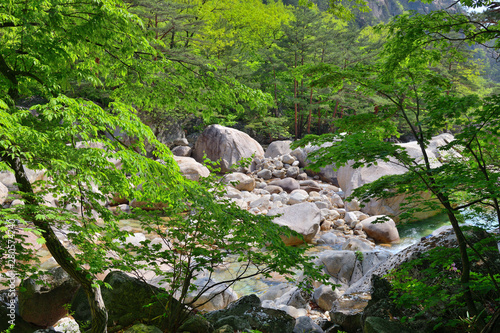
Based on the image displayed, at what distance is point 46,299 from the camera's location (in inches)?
173

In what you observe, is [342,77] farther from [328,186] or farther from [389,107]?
[328,186]

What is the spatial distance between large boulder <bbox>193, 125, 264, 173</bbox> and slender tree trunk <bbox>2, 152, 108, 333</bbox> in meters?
12.4

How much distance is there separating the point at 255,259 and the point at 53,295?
327cm

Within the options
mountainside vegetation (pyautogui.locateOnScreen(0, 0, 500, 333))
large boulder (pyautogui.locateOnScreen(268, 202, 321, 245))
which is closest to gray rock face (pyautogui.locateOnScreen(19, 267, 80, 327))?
mountainside vegetation (pyautogui.locateOnScreen(0, 0, 500, 333))

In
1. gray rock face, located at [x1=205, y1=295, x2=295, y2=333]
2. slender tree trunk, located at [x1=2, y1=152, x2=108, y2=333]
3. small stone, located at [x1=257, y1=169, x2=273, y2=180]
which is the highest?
slender tree trunk, located at [x1=2, y1=152, x2=108, y2=333]

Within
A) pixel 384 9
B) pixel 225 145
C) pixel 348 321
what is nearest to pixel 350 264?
pixel 348 321

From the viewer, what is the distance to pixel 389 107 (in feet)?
10.3

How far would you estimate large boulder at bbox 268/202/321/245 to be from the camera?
8.32 metres

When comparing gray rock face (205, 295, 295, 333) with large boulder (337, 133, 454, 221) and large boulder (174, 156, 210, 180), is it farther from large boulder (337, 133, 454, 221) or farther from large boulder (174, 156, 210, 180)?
large boulder (174, 156, 210, 180)

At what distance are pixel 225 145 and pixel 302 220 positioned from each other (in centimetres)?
841

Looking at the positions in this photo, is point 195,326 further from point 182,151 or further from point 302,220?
point 182,151

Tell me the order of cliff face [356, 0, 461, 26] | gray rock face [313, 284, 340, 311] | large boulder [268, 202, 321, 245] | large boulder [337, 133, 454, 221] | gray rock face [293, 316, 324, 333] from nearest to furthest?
gray rock face [293, 316, 324, 333] < gray rock face [313, 284, 340, 311] < large boulder [268, 202, 321, 245] < large boulder [337, 133, 454, 221] < cliff face [356, 0, 461, 26]

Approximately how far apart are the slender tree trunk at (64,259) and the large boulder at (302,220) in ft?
18.3

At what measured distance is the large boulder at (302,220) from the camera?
8.32 m
